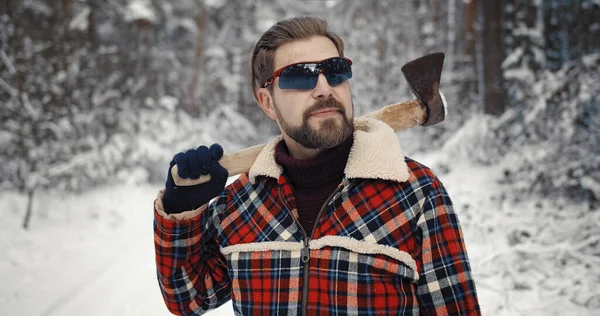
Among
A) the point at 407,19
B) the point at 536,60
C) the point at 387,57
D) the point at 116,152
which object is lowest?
the point at 116,152

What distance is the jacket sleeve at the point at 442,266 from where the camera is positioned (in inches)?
58.2

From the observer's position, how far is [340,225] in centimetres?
165

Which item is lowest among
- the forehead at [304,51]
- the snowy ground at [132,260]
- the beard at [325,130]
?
the snowy ground at [132,260]

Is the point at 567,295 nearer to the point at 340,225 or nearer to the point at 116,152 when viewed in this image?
the point at 340,225

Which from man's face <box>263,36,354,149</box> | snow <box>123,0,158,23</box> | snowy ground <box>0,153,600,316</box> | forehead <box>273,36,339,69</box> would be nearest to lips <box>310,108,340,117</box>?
man's face <box>263,36,354,149</box>

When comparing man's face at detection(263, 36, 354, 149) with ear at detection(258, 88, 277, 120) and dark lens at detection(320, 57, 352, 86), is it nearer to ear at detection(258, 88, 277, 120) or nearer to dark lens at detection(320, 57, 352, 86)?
dark lens at detection(320, 57, 352, 86)

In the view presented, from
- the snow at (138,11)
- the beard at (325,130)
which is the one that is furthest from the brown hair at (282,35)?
the snow at (138,11)

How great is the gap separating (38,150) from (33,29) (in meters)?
3.12

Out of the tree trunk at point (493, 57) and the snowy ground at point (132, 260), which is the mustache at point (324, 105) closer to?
the snowy ground at point (132, 260)

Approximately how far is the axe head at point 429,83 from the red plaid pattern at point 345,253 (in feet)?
2.36

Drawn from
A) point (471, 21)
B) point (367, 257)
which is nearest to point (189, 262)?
point (367, 257)

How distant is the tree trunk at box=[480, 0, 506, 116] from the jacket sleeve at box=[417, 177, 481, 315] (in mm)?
6566

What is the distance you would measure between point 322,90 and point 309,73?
13cm

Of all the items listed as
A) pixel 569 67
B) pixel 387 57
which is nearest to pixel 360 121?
pixel 569 67
